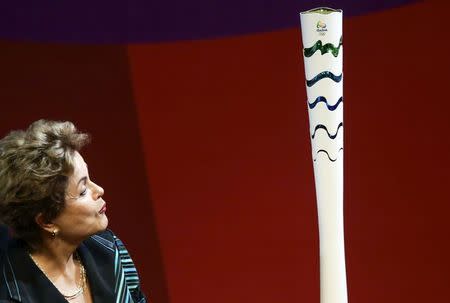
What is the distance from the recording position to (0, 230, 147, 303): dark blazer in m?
1.39

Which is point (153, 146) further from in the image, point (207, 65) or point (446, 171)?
point (446, 171)

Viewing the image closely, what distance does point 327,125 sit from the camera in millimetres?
1748

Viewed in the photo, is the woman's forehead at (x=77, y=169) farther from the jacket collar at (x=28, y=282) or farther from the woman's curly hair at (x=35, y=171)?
the jacket collar at (x=28, y=282)

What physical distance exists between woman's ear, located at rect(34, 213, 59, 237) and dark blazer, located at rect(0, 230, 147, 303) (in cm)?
6

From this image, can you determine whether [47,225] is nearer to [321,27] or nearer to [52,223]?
[52,223]

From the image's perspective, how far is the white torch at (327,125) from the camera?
5.58ft

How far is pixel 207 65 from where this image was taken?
2564 millimetres

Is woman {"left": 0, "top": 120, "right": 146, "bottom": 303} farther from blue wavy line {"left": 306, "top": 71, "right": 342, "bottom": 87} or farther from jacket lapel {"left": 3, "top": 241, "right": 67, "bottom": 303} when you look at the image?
blue wavy line {"left": 306, "top": 71, "right": 342, "bottom": 87}

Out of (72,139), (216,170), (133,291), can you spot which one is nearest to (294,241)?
(216,170)

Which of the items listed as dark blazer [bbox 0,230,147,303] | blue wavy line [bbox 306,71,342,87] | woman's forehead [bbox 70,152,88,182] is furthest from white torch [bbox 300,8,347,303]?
woman's forehead [bbox 70,152,88,182]

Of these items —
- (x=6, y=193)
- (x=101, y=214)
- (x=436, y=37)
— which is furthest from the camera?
(x=436, y=37)

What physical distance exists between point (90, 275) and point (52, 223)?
15 centimetres

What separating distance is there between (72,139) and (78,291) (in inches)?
12.7

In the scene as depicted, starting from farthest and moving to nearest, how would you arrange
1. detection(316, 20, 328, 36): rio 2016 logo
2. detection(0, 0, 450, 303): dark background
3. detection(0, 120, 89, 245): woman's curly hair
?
detection(0, 0, 450, 303): dark background
detection(316, 20, 328, 36): rio 2016 logo
detection(0, 120, 89, 245): woman's curly hair
